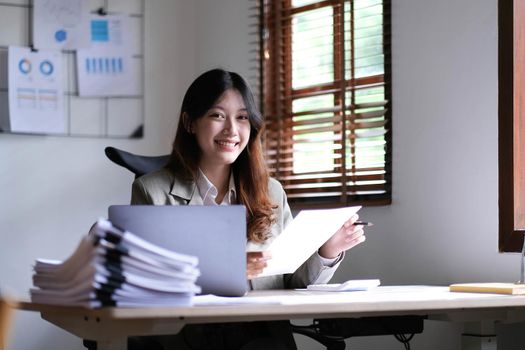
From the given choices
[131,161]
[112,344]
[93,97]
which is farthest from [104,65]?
[112,344]

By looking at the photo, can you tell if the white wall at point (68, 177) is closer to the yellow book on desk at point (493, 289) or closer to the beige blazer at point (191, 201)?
the beige blazer at point (191, 201)

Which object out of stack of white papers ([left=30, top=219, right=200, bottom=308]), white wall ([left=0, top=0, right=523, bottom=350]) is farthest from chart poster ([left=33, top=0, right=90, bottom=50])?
stack of white papers ([left=30, top=219, right=200, bottom=308])

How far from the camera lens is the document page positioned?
217 centimetres

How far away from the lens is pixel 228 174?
257 cm

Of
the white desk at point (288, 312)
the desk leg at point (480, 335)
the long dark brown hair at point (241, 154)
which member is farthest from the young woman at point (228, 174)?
the desk leg at point (480, 335)

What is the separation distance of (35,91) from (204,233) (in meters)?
2.27

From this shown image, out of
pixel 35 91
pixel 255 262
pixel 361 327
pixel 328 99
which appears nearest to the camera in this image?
pixel 255 262

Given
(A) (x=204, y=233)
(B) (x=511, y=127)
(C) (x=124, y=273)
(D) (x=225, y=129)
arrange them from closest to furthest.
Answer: (C) (x=124, y=273) < (A) (x=204, y=233) < (D) (x=225, y=129) < (B) (x=511, y=127)

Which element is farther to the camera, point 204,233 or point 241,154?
point 241,154

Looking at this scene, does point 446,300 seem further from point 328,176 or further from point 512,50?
point 328,176

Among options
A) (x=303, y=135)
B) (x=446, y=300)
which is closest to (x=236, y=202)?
(x=446, y=300)

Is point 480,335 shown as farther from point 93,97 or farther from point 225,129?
point 93,97

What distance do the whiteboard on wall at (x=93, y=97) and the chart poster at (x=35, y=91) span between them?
26mm

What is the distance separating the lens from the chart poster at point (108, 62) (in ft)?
13.1
